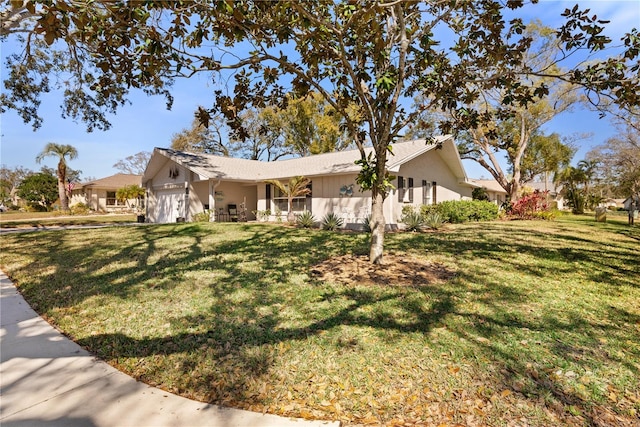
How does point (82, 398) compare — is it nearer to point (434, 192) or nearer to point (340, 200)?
point (340, 200)

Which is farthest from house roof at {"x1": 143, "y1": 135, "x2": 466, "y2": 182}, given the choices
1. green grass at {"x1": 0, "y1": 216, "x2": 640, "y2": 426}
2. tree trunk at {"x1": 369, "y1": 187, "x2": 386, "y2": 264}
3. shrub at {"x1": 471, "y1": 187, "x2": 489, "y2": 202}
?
green grass at {"x1": 0, "y1": 216, "x2": 640, "y2": 426}

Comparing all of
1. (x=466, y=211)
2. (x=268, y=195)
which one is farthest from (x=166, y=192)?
(x=466, y=211)

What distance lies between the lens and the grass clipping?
6.19 metres

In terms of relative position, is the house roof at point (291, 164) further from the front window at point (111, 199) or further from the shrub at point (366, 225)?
the front window at point (111, 199)

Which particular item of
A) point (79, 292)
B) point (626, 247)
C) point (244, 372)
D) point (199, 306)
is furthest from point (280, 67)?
point (626, 247)

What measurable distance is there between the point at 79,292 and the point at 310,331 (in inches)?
190

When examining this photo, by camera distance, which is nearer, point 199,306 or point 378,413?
point 378,413

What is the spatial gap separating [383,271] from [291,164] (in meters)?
15.4

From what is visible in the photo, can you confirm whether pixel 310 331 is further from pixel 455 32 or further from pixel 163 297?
pixel 455 32

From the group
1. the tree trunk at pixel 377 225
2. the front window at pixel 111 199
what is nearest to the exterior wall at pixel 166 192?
the tree trunk at pixel 377 225

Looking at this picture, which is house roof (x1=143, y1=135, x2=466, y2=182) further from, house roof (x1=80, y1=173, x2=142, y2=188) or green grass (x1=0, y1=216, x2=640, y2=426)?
house roof (x1=80, y1=173, x2=142, y2=188)

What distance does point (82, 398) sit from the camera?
3.01 meters

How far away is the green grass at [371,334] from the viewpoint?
298 centimetres

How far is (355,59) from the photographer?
22.9ft
